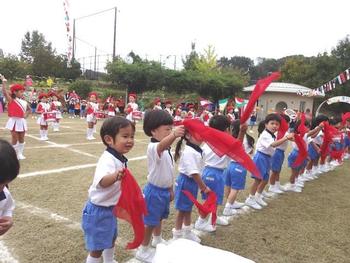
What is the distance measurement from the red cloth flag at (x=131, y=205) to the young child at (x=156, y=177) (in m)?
0.55

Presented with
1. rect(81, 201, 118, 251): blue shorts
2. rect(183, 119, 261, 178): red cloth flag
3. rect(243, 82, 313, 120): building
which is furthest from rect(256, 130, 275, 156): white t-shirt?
rect(243, 82, 313, 120): building

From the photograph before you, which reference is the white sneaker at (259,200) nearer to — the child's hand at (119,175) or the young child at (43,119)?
the child's hand at (119,175)

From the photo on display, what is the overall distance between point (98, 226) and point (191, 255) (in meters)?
2.12

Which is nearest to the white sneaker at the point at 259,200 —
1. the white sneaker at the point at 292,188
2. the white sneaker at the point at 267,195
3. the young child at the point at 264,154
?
the young child at the point at 264,154

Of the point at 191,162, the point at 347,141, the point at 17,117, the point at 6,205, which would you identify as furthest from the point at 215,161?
the point at 347,141

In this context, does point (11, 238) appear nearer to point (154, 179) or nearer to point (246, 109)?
point (154, 179)

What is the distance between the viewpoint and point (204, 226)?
4.69m

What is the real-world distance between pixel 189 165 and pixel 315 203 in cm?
369

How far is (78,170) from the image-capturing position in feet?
24.6

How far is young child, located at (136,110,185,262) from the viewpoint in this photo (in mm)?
3566

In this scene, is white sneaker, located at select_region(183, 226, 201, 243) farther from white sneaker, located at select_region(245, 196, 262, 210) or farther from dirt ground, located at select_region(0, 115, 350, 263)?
white sneaker, located at select_region(245, 196, 262, 210)

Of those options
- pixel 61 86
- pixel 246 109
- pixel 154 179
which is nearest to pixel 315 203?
pixel 246 109

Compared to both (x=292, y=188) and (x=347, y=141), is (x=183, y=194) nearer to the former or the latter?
(x=292, y=188)

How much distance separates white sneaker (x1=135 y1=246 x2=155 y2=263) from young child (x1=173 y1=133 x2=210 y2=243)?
1.80 feet
